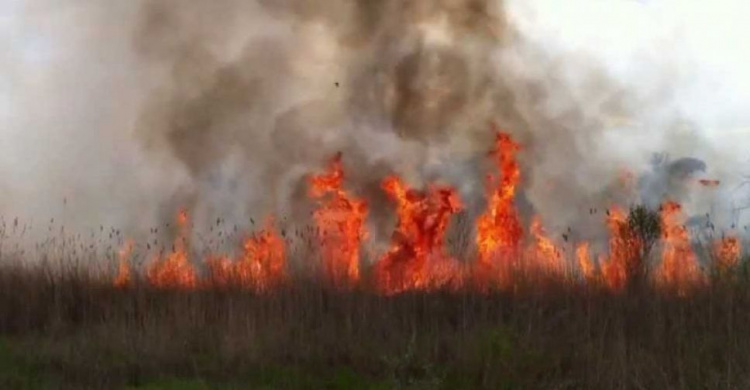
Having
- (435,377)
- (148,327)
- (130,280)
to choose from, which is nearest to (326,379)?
(435,377)

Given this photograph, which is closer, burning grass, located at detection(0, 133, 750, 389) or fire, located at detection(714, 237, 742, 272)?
burning grass, located at detection(0, 133, 750, 389)

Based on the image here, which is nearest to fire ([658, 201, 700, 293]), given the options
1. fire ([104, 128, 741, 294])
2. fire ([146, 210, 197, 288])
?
fire ([104, 128, 741, 294])

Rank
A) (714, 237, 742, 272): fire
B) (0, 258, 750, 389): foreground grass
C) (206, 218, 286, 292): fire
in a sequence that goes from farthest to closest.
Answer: (206, 218, 286, 292): fire
(714, 237, 742, 272): fire
(0, 258, 750, 389): foreground grass

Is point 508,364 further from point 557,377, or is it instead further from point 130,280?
point 130,280

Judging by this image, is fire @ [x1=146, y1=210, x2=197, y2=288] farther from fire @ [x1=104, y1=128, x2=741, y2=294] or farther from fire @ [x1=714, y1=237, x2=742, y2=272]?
fire @ [x1=714, y1=237, x2=742, y2=272]

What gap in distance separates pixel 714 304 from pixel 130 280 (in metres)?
9.04

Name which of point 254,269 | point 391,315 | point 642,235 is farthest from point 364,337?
point 642,235

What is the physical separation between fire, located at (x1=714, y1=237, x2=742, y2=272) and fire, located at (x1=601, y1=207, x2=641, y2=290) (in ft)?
4.30

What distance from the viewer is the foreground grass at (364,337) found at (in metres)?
10.0

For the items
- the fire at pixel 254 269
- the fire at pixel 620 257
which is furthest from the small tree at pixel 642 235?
the fire at pixel 254 269

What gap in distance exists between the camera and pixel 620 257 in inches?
537

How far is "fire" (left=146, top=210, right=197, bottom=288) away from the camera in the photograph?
14.1 metres

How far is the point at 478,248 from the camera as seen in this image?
14805 millimetres

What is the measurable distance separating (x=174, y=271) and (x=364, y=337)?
4.31 meters
